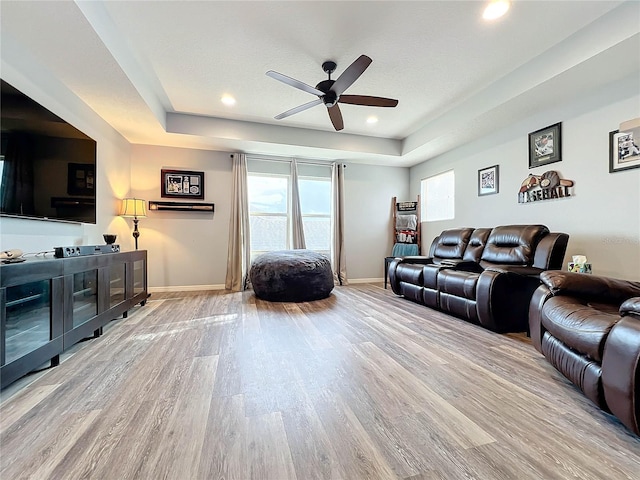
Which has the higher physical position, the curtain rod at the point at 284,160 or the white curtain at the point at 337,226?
the curtain rod at the point at 284,160

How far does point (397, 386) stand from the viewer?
1598 mm

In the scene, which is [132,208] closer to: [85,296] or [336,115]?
[85,296]

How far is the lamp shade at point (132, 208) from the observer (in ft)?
12.6

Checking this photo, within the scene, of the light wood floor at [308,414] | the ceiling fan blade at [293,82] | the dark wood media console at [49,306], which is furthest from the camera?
the ceiling fan blade at [293,82]

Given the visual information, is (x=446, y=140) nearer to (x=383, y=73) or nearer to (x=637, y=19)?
(x=383, y=73)

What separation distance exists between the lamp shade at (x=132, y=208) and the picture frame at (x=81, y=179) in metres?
0.91

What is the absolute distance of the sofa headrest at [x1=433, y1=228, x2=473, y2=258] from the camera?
12.4ft

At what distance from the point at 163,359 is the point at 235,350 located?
19.7 inches

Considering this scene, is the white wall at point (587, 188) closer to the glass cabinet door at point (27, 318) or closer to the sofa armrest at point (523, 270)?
the sofa armrest at point (523, 270)

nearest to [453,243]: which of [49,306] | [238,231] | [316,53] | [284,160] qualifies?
[316,53]

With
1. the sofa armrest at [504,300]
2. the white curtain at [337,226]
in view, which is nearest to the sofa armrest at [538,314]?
the sofa armrest at [504,300]

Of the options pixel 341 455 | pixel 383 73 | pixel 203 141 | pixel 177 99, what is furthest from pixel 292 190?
pixel 341 455

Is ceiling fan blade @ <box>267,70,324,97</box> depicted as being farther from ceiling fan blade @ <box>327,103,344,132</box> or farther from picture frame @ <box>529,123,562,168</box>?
picture frame @ <box>529,123,562,168</box>

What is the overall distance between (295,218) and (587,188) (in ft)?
13.0
